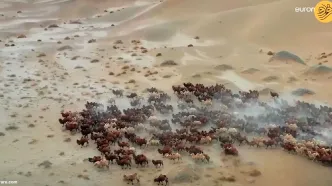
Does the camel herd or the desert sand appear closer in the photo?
the desert sand

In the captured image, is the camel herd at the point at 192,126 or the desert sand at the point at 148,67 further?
the camel herd at the point at 192,126

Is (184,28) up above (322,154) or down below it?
above

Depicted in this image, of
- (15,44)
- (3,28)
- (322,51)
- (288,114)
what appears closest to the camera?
(288,114)

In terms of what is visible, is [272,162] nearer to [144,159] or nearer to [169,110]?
[144,159]

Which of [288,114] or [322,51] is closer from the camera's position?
[288,114]

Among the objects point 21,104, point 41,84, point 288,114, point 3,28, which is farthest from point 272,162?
point 3,28
